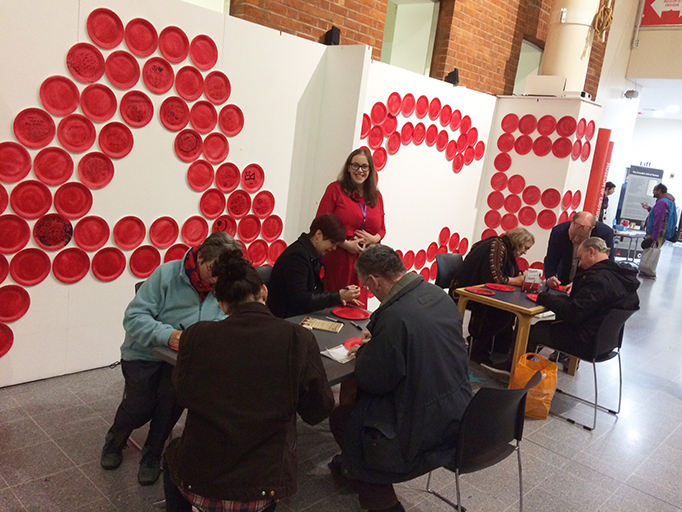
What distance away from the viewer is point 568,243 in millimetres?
4734

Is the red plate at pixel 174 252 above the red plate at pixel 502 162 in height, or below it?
below

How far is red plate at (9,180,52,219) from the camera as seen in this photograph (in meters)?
3.09

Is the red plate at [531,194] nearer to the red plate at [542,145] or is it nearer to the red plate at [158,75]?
the red plate at [542,145]

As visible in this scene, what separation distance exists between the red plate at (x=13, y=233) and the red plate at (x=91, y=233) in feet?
0.88

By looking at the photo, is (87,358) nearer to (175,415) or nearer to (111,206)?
(111,206)

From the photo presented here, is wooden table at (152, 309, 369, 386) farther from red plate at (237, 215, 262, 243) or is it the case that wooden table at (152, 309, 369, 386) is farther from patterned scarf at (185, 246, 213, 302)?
red plate at (237, 215, 262, 243)

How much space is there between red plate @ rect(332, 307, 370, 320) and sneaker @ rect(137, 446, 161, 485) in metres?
1.10

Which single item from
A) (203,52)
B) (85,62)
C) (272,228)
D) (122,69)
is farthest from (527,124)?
(85,62)

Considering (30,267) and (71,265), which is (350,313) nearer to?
(71,265)

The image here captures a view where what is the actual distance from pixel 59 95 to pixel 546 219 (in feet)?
15.7

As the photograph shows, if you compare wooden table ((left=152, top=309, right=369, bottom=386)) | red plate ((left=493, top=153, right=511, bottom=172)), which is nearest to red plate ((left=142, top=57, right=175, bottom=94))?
wooden table ((left=152, top=309, right=369, bottom=386))

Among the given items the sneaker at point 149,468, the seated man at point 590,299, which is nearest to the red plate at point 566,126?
the seated man at point 590,299

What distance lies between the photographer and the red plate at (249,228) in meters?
4.21

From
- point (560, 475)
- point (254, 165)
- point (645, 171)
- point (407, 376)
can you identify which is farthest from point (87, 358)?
point (645, 171)
